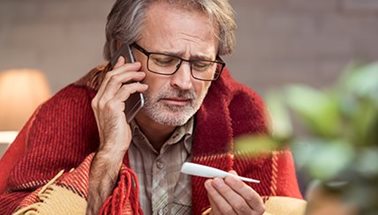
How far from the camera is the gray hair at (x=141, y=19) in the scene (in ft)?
4.29

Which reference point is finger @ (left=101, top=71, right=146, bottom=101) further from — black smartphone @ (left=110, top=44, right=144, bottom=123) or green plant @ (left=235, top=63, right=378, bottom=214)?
green plant @ (left=235, top=63, right=378, bottom=214)

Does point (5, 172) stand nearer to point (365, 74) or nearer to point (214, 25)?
point (214, 25)

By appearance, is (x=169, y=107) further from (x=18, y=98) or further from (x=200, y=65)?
(x=18, y=98)

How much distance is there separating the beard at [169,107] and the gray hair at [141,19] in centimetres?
12

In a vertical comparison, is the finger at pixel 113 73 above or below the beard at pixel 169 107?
above

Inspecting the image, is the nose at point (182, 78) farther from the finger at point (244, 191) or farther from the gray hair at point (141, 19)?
the finger at point (244, 191)

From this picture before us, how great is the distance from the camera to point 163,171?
134 centimetres

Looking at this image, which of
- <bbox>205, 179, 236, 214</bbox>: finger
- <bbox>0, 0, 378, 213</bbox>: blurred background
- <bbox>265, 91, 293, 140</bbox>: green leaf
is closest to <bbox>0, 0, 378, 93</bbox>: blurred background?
<bbox>0, 0, 378, 213</bbox>: blurred background

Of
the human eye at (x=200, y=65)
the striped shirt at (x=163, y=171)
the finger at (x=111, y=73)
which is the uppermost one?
the human eye at (x=200, y=65)

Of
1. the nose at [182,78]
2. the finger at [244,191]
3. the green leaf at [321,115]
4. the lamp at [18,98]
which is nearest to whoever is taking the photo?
the green leaf at [321,115]

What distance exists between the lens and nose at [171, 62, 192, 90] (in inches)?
49.0

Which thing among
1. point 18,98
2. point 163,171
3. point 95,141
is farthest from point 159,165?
point 18,98

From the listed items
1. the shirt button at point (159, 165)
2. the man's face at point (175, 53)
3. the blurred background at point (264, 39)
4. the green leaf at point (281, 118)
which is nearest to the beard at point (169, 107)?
the man's face at point (175, 53)

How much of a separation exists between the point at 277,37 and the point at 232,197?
1.28m
